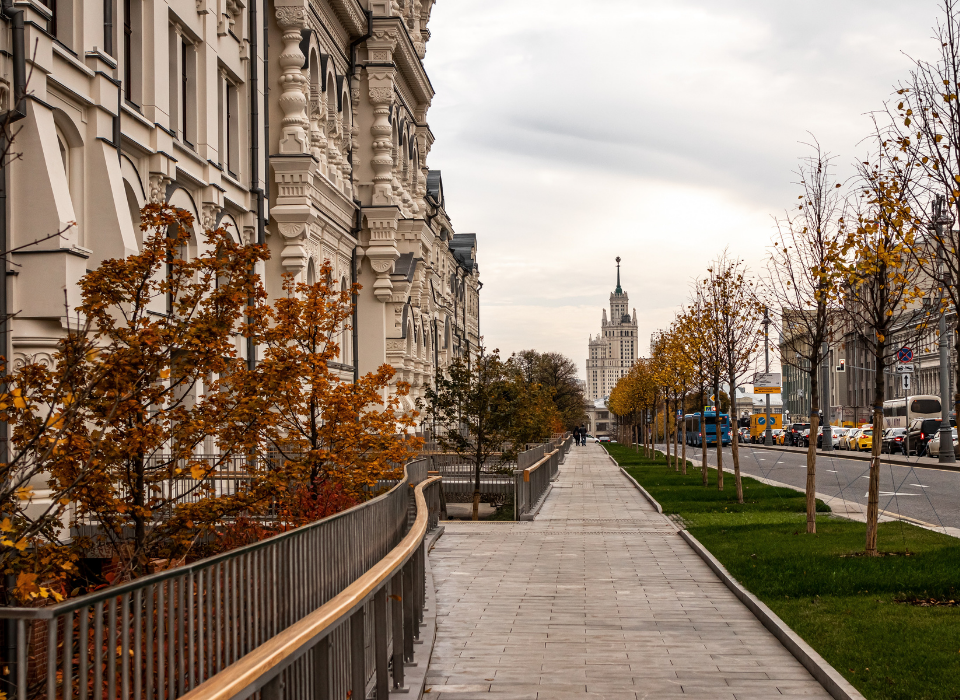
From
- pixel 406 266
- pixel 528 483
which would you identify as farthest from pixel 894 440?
pixel 528 483

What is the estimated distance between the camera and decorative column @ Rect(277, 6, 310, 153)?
1008 inches

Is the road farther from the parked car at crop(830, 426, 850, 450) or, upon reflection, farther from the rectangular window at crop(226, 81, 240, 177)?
the parked car at crop(830, 426, 850, 450)

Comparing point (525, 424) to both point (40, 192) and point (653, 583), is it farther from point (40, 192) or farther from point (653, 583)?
point (40, 192)

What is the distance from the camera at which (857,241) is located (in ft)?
44.3

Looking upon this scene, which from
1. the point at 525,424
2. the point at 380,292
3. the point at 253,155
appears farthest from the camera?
the point at 380,292

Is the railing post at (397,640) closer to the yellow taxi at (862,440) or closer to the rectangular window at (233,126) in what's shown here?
the rectangular window at (233,126)

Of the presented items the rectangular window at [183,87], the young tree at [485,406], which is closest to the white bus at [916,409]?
the young tree at [485,406]

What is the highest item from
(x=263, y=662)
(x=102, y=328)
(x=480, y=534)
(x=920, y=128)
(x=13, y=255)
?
(x=920, y=128)

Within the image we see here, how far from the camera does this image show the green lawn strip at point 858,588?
8285 millimetres

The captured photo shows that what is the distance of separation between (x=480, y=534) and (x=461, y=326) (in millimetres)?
49951

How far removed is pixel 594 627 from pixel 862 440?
55.3 metres

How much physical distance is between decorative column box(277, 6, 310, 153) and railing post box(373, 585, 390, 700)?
19601mm

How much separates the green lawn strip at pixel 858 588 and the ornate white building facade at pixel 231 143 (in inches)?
270

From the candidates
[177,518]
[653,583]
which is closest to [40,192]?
[177,518]
